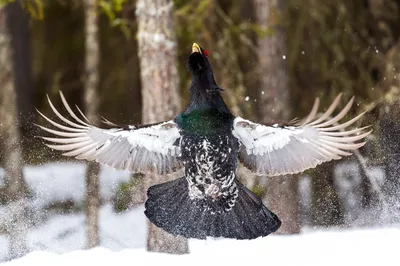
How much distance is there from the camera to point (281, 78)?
9.05 m

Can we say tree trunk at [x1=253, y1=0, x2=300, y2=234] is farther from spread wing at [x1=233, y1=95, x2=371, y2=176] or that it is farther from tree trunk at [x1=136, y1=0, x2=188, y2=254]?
spread wing at [x1=233, y1=95, x2=371, y2=176]

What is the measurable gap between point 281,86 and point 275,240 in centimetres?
293

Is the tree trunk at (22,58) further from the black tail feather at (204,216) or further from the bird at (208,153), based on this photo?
the black tail feather at (204,216)

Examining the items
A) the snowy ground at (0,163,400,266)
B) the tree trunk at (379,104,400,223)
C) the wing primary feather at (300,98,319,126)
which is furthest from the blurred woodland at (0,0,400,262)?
the wing primary feather at (300,98,319,126)

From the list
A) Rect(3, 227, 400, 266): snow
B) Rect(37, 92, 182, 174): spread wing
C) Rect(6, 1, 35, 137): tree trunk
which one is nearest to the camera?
Rect(3, 227, 400, 266): snow

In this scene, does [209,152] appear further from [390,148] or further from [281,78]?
[281,78]

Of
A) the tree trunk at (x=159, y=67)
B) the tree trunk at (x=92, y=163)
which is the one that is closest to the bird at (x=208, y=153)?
the tree trunk at (x=159, y=67)

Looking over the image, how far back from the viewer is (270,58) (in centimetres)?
906

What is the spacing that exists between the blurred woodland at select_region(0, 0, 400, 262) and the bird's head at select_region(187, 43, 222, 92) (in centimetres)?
112

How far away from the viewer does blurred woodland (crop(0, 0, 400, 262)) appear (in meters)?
7.85

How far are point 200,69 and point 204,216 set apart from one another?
107 centimetres

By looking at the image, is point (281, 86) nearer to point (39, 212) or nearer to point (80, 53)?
point (39, 212)

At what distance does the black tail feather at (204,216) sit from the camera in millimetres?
5688

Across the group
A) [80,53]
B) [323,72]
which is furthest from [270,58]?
[80,53]
